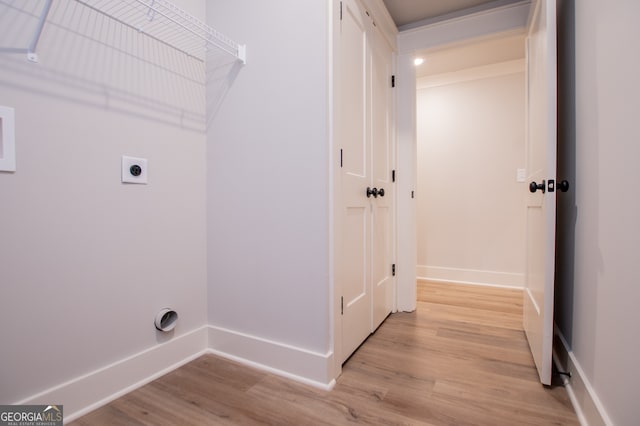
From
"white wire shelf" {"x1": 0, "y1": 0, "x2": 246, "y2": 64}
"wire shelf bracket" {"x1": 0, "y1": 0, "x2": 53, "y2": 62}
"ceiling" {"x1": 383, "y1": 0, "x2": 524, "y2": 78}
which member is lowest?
"wire shelf bracket" {"x1": 0, "y1": 0, "x2": 53, "y2": 62}

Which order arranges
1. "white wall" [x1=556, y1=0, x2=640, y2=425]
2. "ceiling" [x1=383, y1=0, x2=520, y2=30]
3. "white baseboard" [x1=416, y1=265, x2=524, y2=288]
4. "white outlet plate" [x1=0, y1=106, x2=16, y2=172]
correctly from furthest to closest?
1. "white baseboard" [x1=416, y1=265, x2=524, y2=288]
2. "ceiling" [x1=383, y1=0, x2=520, y2=30]
3. "white outlet plate" [x1=0, y1=106, x2=16, y2=172]
4. "white wall" [x1=556, y1=0, x2=640, y2=425]

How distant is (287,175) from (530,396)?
4.79 ft

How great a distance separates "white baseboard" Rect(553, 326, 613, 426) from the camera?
1.02 meters

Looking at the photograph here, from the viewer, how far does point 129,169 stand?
134 centimetres

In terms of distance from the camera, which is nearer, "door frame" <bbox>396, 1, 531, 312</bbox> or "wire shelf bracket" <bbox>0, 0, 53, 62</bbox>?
"wire shelf bracket" <bbox>0, 0, 53, 62</bbox>

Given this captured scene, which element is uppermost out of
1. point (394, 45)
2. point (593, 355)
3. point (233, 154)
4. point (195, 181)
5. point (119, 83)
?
point (394, 45)

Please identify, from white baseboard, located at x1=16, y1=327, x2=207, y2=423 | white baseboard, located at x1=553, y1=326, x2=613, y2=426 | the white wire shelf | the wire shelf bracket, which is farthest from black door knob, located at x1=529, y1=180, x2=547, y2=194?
the wire shelf bracket

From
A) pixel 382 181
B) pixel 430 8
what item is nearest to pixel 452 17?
pixel 430 8

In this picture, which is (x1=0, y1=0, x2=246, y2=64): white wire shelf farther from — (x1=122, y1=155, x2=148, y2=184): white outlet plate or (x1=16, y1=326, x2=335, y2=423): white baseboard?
(x1=16, y1=326, x2=335, y2=423): white baseboard

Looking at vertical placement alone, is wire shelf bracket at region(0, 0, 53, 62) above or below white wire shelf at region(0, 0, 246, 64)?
below

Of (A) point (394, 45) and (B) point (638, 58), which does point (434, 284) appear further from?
(B) point (638, 58)

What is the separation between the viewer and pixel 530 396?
4.28ft

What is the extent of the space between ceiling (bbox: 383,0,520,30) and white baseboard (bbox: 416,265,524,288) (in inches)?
94.2

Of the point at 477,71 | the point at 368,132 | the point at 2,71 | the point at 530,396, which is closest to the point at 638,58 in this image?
the point at 368,132
